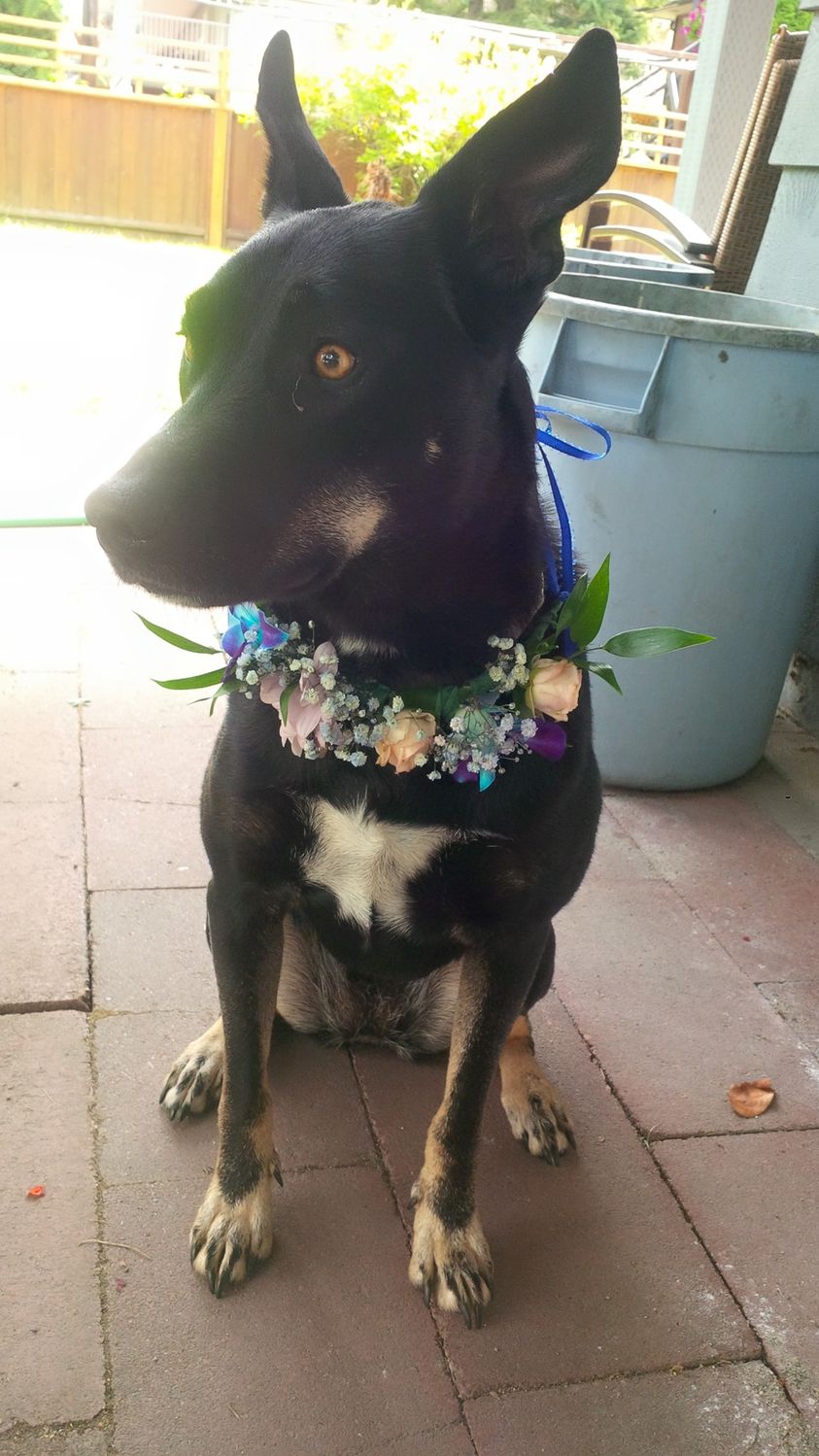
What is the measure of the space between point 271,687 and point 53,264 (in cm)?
888

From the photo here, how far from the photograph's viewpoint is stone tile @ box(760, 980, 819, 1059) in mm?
2396

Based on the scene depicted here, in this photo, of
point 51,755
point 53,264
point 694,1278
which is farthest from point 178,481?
point 53,264

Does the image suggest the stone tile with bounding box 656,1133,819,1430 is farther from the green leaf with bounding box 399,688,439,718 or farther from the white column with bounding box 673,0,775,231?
the white column with bounding box 673,0,775,231

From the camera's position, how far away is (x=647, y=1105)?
2.16 metres

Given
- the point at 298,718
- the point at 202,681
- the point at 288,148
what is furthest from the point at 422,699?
the point at 288,148

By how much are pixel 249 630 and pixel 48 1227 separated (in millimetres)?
922

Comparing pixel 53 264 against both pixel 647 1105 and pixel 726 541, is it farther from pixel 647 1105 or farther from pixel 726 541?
pixel 647 1105

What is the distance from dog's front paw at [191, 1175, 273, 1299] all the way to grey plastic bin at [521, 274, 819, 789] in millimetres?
1698

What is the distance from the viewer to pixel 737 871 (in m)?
2.95

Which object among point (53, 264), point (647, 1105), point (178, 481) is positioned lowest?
point (53, 264)

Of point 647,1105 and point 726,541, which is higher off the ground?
point 726,541

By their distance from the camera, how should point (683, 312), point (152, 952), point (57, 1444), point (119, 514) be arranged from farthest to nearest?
1. point (683, 312)
2. point (152, 952)
3. point (57, 1444)
4. point (119, 514)

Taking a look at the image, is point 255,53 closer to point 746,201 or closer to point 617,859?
point 746,201

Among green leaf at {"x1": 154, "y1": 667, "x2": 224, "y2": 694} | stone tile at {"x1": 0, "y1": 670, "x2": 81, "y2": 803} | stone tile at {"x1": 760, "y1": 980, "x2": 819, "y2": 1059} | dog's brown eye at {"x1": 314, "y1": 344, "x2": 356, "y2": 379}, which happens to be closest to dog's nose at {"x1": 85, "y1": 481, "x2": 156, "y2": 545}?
dog's brown eye at {"x1": 314, "y1": 344, "x2": 356, "y2": 379}
